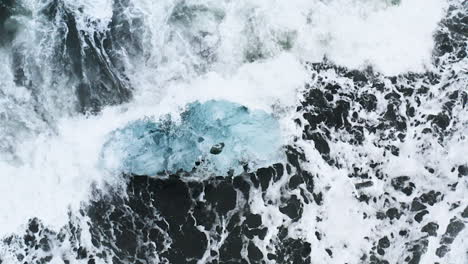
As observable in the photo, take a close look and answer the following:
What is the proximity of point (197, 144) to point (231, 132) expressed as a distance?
75 centimetres

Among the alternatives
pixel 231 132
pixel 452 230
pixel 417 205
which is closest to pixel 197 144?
pixel 231 132

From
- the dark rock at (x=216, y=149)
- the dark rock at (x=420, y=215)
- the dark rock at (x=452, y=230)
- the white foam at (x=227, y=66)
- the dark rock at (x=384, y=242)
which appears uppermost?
the white foam at (x=227, y=66)

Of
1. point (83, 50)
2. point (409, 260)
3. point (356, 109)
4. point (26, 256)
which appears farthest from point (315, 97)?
point (26, 256)

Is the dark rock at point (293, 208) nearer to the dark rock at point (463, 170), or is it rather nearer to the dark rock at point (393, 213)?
the dark rock at point (393, 213)

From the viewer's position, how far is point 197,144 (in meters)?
9.75

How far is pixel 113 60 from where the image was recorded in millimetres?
10531

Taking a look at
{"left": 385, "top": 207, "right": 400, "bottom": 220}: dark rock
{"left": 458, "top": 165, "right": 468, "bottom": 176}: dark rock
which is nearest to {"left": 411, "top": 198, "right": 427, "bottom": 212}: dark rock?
{"left": 385, "top": 207, "right": 400, "bottom": 220}: dark rock

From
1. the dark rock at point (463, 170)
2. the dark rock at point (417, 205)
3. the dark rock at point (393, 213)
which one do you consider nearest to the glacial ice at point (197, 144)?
the dark rock at point (393, 213)

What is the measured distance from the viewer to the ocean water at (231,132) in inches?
375

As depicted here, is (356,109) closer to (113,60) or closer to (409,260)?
(409,260)

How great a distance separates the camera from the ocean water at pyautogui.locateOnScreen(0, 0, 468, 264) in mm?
9516

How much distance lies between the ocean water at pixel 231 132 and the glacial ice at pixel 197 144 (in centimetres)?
3

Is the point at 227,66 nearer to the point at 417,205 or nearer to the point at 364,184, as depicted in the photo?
the point at 364,184

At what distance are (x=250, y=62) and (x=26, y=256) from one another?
20.5ft
